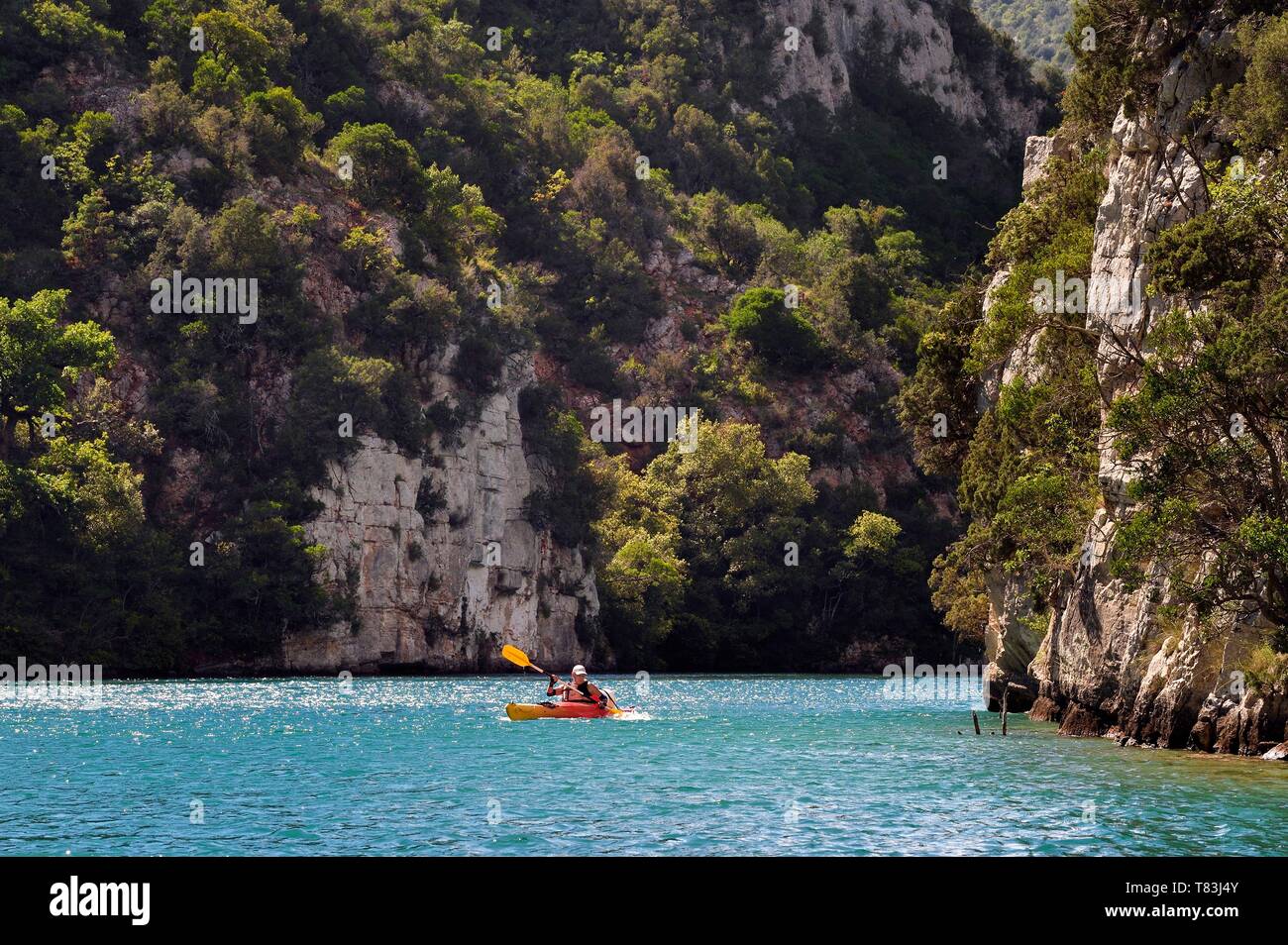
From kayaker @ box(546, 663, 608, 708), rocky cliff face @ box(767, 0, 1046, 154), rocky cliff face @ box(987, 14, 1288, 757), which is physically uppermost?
rocky cliff face @ box(767, 0, 1046, 154)

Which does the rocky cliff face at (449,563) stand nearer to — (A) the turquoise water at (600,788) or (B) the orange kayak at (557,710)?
(A) the turquoise water at (600,788)

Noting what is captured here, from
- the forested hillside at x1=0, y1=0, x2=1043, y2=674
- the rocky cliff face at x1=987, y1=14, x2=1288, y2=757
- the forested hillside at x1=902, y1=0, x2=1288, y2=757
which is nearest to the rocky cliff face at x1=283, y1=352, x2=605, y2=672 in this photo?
the forested hillside at x1=0, y1=0, x2=1043, y2=674

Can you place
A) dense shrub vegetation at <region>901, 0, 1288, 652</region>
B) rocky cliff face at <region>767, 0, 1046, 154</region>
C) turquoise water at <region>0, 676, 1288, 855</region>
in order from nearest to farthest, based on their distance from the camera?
turquoise water at <region>0, 676, 1288, 855</region>
dense shrub vegetation at <region>901, 0, 1288, 652</region>
rocky cliff face at <region>767, 0, 1046, 154</region>

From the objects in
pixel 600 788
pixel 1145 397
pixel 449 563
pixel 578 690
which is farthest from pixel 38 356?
pixel 1145 397

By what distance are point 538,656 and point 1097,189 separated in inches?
1935

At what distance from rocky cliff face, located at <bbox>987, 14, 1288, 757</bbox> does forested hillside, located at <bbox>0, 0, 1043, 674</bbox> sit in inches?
1768

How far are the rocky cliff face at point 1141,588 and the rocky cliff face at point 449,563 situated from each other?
44162mm

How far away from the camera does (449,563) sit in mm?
83188

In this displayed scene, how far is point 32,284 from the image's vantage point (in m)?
79.3

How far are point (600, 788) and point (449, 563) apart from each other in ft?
184

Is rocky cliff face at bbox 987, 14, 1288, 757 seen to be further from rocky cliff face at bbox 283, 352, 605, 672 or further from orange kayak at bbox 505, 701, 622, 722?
rocky cliff face at bbox 283, 352, 605, 672

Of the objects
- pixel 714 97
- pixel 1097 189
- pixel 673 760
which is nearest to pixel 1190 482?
pixel 673 760

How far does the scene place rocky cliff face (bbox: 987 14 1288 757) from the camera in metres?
32.3
